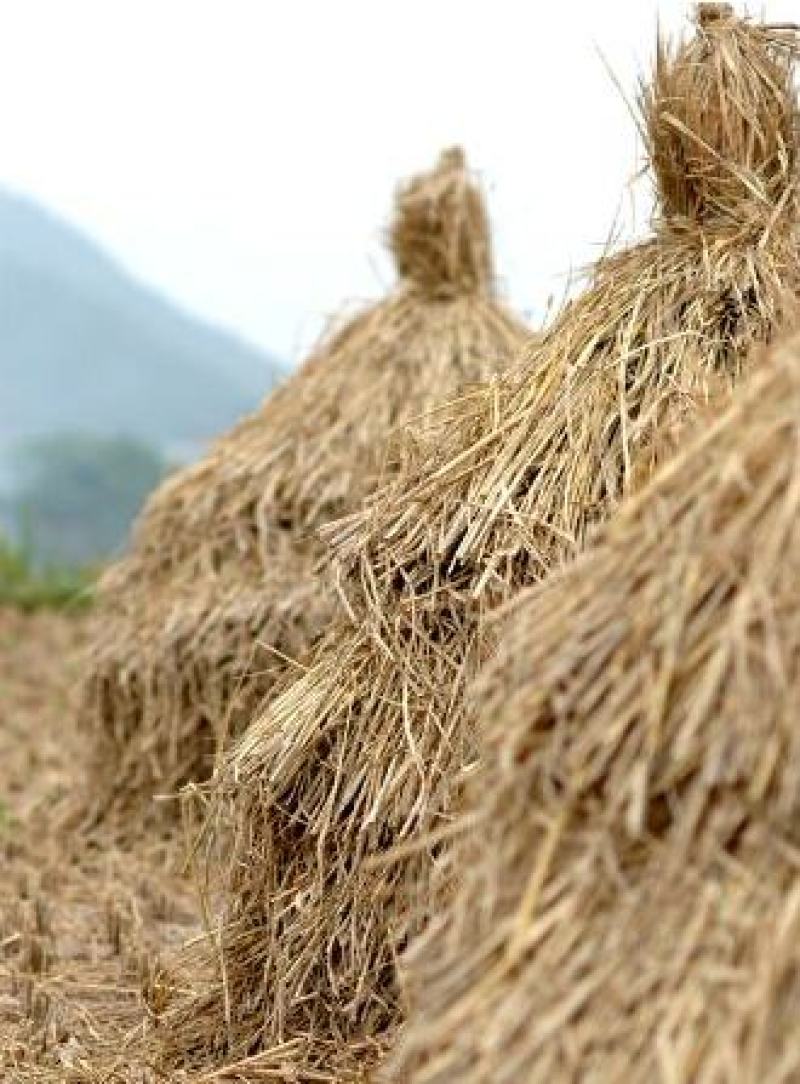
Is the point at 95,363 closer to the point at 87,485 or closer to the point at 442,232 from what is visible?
the point at 87,485

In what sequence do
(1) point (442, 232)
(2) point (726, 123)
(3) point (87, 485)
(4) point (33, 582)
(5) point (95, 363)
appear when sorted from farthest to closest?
(5) point (95, 363) → (3) point (87, 485) → (4) point (33, 582) → (1) point (442, 232) → (2) point (726, 123)

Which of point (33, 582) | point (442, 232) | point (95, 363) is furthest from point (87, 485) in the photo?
point (442, 232)

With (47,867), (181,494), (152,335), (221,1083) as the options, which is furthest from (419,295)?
(152,335)

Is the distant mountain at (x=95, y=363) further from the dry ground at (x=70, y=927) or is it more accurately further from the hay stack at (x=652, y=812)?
the hay stack at (x=652, y=812)

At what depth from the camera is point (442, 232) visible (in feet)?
24.8

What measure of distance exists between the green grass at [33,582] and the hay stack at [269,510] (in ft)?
20.1

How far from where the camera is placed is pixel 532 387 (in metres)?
4.26

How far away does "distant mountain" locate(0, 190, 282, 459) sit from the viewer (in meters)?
56.5

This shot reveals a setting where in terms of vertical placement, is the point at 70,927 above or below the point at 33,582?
above

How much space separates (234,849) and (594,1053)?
177cm

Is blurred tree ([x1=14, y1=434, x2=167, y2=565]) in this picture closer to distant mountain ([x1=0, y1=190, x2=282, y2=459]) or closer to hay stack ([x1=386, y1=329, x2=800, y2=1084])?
distant mountain ([x1=0, y1=190, x2=282, y2=459])

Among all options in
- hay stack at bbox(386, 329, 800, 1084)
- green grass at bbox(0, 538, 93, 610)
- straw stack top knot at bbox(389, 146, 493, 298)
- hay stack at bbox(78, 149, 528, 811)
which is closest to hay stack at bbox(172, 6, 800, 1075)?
hay stack at bbox(386, 329, 800, 1084)

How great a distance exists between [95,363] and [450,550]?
54802mm

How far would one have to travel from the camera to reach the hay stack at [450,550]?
158 inches
